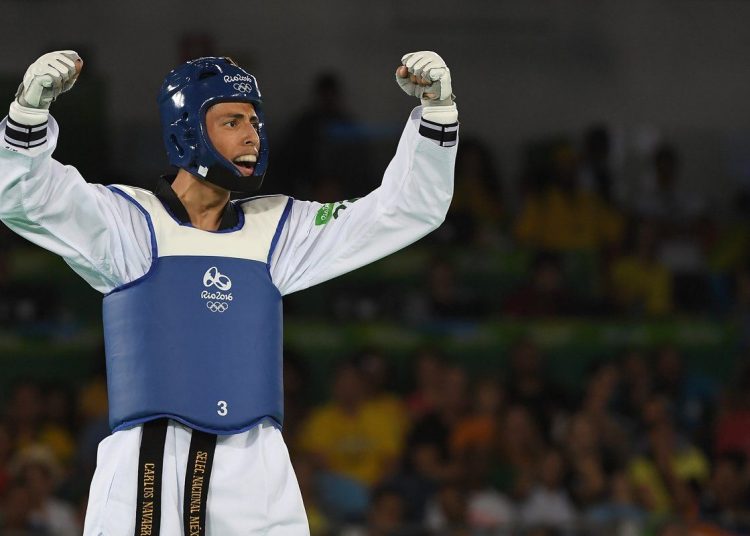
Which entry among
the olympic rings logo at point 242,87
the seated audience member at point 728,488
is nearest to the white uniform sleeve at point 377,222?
the olympic rings logo at point 242,87

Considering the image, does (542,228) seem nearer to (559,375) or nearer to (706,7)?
(559,375)

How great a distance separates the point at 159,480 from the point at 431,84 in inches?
60.2

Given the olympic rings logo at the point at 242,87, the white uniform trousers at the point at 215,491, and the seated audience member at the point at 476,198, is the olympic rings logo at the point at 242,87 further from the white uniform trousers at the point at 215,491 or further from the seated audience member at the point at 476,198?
the seated audience member at the point at 476,198

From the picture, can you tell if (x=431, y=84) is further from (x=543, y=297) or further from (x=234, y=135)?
(x=543, y=297)

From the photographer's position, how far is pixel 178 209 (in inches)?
186

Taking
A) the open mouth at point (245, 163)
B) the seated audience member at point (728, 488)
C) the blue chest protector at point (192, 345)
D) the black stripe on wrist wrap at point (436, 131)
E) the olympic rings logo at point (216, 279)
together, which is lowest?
the seated audience member at point (728, 488)

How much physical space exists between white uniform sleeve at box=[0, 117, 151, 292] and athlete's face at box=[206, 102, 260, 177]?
36 centimetres

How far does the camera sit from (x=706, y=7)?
1441cm

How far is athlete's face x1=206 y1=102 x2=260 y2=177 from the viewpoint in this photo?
4.73 m

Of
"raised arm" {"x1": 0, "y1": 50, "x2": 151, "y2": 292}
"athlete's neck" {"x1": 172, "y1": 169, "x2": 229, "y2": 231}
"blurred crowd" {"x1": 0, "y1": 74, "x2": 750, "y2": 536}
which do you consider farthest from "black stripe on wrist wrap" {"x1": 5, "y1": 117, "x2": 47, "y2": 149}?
"blurred crowd" {"x1": 0, "y1": 74, "x2": 750, "y2": 536}

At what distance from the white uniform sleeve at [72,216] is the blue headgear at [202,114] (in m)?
0.26

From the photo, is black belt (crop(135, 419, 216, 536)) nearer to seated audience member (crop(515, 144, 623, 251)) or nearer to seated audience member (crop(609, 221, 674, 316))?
seated audience member (crop(609, 221, 674, 316))

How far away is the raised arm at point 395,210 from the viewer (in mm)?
4676

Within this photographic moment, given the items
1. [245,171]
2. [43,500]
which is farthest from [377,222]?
[43,500]
